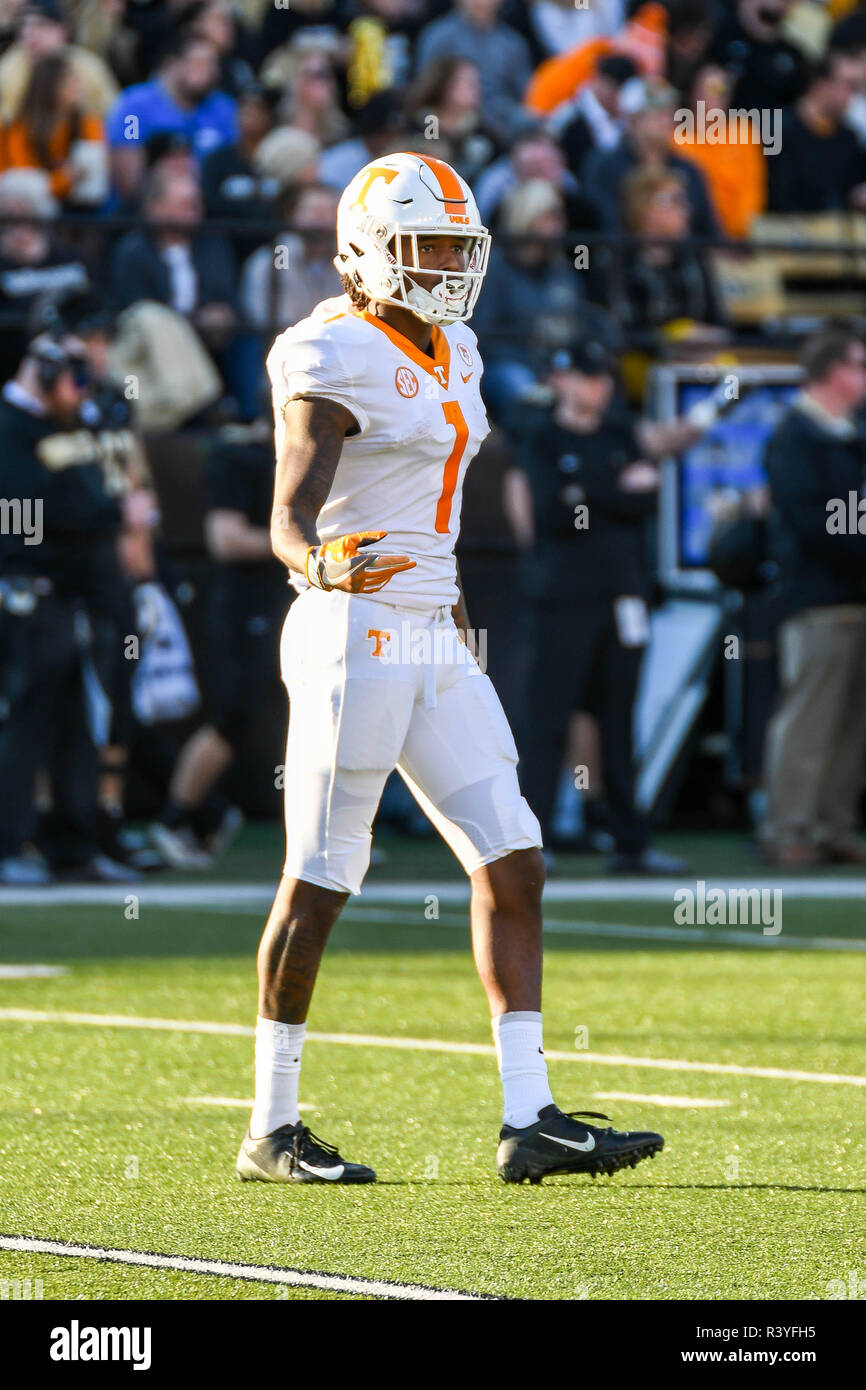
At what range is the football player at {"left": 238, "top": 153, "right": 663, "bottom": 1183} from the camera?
5641 mm

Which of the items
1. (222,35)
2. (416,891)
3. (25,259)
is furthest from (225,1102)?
(222,35)

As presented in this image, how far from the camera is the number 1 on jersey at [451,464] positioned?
19.0 ft

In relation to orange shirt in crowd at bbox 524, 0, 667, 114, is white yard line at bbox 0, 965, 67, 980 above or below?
below

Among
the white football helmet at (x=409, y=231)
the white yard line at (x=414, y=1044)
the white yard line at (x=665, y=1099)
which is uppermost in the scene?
the white football helmet at (x=409, y=231)

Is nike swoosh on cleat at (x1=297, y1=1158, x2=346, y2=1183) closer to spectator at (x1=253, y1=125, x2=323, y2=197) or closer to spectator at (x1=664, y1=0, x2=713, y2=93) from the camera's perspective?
spectator at (x1=253, y1=125, x2=323, y2=197)

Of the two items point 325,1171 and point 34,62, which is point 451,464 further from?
point 34,62

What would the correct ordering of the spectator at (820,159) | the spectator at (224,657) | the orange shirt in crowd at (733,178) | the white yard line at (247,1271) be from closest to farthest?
the white yard line at (247,1271), the spectator at (224,657), the orange shirt in crowd at (733,178), the spectator at (820,159)

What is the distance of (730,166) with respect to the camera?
17.1 m

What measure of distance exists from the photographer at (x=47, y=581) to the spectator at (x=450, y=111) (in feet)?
14.1

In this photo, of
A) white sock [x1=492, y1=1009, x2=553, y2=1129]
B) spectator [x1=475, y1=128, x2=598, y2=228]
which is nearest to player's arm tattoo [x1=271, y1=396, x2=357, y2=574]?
white sock [x1=492, y1=1009, x2=553, y2=1129]

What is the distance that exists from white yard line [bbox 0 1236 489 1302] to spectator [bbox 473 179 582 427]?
392 inches

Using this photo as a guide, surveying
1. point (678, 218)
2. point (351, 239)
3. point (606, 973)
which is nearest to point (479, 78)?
point (678, 218)

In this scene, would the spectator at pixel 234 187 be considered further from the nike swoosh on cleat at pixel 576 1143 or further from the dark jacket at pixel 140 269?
the nike swoosh on cleat at pixel 576 1143

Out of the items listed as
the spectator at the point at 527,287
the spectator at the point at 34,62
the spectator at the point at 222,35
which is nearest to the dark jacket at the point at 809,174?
the spectator at the point at 527,287
